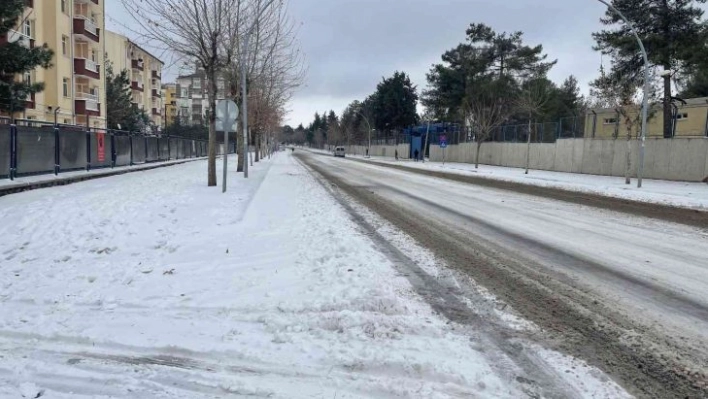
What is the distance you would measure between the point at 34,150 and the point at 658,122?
114 feet

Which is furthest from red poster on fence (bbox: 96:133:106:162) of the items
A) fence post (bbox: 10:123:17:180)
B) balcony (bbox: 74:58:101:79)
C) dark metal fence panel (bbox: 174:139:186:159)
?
balcony (bbox: 74:58:101:79)

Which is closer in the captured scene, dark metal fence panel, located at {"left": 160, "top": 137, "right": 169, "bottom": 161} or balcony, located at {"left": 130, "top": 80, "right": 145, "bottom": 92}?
dark metal fence panel, located at {"left": 160, "top": 137, "right": 169, "bottom": 161}

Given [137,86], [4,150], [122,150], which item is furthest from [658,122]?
[137,86]

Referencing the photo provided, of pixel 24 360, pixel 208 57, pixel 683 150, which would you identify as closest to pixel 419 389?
pixel 24 360

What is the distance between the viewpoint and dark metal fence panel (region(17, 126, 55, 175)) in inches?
631

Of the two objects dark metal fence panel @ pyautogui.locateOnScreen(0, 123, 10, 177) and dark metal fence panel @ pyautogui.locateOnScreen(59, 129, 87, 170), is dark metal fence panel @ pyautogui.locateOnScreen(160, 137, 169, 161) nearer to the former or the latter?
dark metal fence panel @ pyautogui.locateOnScreen(59, 129, 87, 170)

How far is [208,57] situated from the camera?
16.1 meters

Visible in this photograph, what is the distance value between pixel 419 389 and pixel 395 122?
87.4 metres

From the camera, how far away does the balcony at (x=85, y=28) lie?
129 feet

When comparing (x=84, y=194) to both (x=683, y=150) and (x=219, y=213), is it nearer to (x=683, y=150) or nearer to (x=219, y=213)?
(x=219, y=213)

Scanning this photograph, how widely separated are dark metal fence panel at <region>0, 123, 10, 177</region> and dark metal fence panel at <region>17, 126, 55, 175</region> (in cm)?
54

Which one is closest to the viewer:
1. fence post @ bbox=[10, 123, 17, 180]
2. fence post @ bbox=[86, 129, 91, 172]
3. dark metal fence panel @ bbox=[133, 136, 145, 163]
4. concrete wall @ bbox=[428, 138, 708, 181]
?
fence post @ bbox=[10, 123, 17, 180]

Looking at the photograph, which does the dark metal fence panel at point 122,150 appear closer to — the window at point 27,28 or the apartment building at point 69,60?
the apartment building at point 69,60

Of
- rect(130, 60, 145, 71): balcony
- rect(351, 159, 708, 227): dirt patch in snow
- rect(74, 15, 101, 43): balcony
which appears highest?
rect(130, 60, 145, 71): balcony
